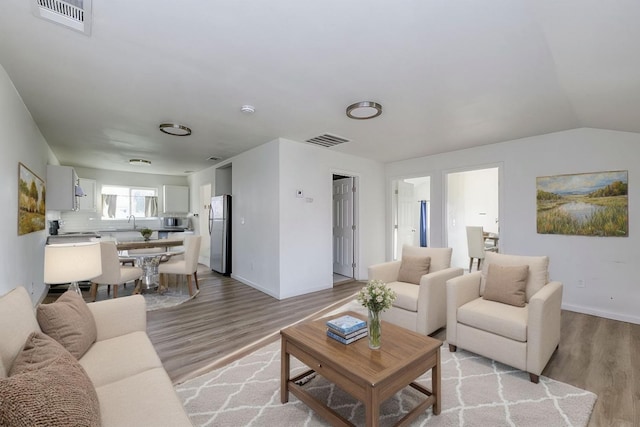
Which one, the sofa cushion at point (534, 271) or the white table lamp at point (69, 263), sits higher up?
the white table lamp at point (69, 263)

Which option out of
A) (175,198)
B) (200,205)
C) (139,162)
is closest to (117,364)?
(139,162)

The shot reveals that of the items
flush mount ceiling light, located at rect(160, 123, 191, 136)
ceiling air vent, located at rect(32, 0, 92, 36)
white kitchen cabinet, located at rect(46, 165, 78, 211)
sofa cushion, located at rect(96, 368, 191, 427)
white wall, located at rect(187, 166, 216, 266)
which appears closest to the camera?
sofa cushion, located at rect(96, 368, 191, 427)

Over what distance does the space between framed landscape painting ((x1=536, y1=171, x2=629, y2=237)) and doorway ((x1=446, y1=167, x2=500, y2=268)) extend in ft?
9.51

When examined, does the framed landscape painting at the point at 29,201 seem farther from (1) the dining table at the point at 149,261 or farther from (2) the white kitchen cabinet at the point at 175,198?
(2) the white kitchen cabinet at the point at 175,198

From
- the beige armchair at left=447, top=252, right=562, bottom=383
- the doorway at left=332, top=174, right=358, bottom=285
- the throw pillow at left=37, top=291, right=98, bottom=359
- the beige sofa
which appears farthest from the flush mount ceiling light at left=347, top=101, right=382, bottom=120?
the throw pillow at left=37, top=291, right=98, bottom=359

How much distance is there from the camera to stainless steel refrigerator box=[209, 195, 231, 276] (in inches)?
228

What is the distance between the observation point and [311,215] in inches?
186

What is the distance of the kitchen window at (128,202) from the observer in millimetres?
7461

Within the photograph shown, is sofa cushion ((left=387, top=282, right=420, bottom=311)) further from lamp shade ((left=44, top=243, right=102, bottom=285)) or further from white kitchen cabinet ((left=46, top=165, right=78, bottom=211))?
white kitchen cabinet ((left=46, top=165, right=78, bottom=211))

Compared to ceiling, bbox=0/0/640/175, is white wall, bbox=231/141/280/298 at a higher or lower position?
lower

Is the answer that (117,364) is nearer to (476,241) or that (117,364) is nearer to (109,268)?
(109,268)

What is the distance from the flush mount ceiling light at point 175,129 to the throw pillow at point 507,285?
3.95 m

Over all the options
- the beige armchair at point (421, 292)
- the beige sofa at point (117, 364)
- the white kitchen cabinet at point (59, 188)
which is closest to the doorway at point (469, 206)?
the beige armchair at point (421, 292)

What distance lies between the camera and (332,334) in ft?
6.38
